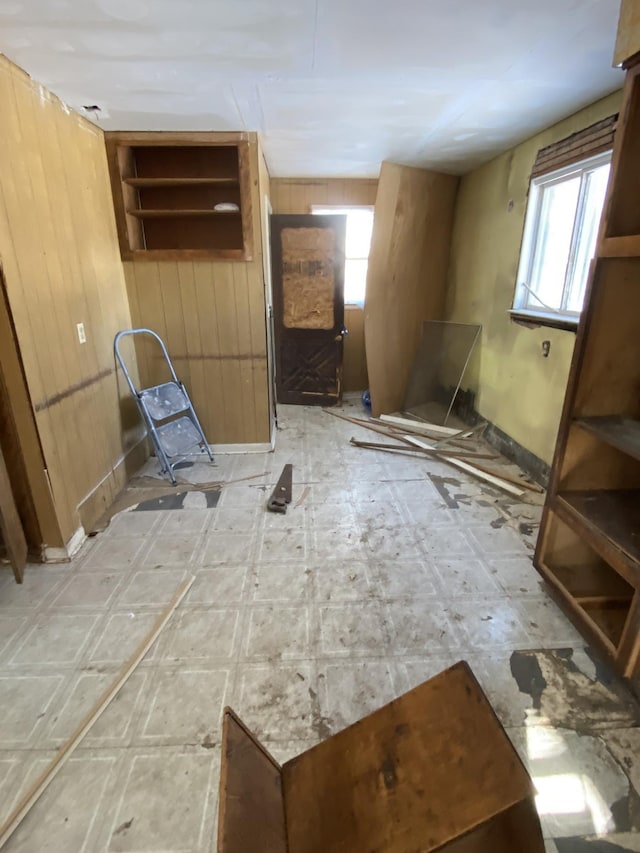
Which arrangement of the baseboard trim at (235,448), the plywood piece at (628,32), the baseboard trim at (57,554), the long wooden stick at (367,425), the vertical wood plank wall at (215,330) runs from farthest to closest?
the long wooden stick at (367,425) → the baseboard trim at (235,448) → the vertical wood plank wall at (215,330) → the baseboard trim at (57,554) → the plywood piece at (628,32)

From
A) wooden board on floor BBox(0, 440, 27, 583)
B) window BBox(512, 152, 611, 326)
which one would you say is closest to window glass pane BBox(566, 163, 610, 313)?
window BBox(512, 152, 611, 326)

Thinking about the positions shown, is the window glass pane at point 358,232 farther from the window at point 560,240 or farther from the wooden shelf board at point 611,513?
the wooden shelf board at point 611,513

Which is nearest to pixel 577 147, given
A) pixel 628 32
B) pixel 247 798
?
pixel 628 32

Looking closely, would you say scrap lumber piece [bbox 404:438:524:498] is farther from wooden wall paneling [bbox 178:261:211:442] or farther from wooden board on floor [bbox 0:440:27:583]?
wooden board on floor [bbox 0:440:27:583]

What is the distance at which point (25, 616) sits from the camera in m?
1.87

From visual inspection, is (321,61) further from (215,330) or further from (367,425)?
(367,425)

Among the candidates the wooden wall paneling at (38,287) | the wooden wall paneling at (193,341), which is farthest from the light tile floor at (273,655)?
the wooden wall paneling at (193,341)

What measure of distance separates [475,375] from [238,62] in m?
2.99

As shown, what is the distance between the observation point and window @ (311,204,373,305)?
4652mm

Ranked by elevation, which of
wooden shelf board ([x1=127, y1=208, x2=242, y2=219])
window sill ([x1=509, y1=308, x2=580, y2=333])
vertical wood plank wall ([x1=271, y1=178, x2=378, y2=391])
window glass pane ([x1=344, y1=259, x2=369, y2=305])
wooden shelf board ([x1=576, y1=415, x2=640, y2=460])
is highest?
vertical wood plank wall ([x1=271, y1=178, x2=378, y2=391])

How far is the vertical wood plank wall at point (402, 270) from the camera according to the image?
402 centimetres

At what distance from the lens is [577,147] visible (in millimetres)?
2527

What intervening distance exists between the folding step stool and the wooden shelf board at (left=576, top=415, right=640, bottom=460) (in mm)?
2502

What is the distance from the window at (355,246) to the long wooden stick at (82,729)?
382 centimetres
